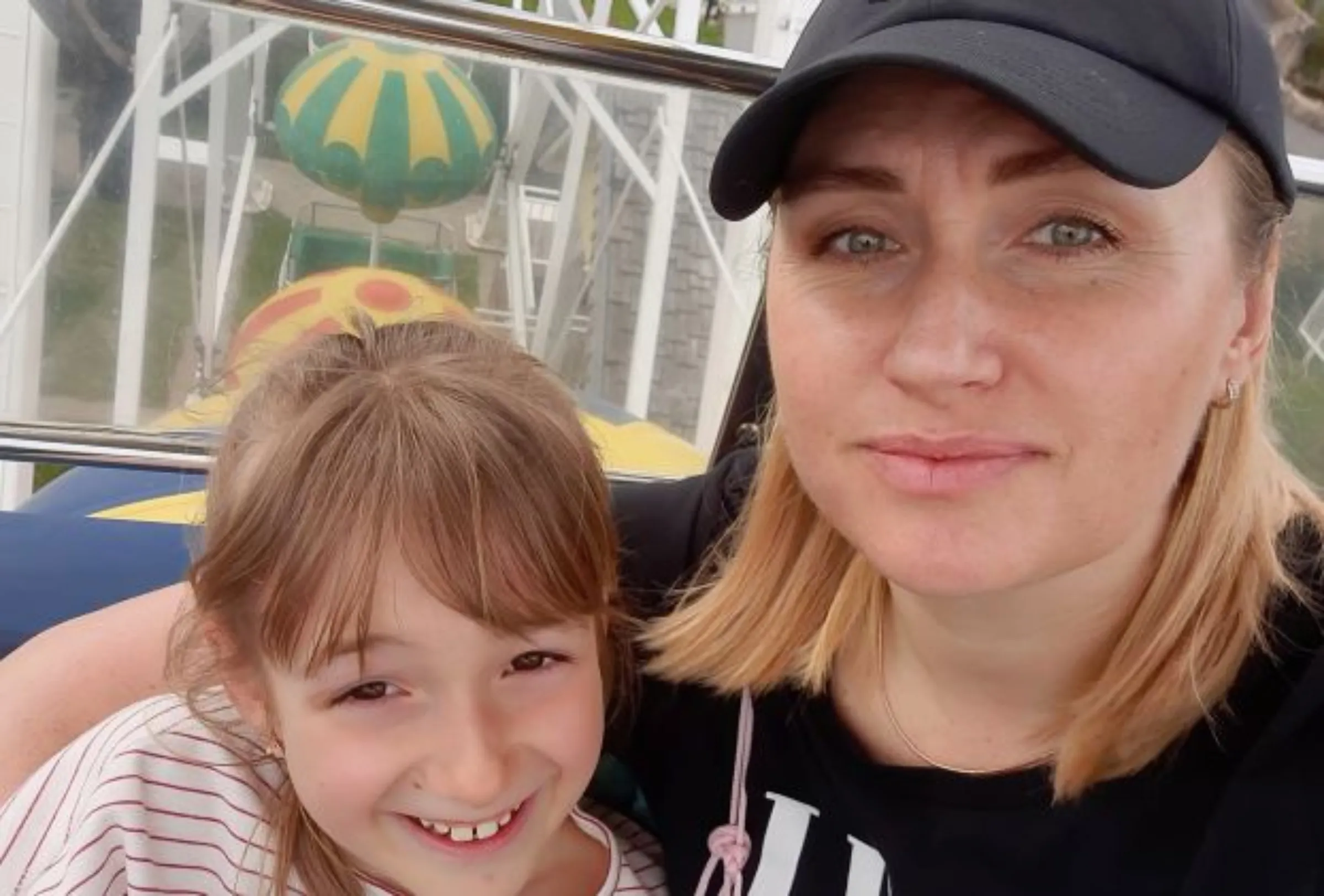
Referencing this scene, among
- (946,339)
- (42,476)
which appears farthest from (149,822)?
(42,476)

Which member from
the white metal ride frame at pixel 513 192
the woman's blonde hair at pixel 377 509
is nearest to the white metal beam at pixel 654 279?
the white metal ride frame at pixel 513 192

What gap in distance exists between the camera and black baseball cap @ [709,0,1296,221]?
70 centimetres

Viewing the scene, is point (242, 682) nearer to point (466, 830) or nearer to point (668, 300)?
point (466, 830)

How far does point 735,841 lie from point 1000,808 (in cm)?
21

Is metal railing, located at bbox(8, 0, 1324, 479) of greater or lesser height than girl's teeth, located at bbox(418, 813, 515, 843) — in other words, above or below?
above

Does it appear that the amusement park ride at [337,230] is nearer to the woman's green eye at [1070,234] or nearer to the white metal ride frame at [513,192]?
the white metal ride frame at [513,192]

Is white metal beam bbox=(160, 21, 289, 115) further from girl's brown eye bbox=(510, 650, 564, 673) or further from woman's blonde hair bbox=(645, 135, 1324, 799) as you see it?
woman's blonde hair bbox=(645, 135, 1324, 799)

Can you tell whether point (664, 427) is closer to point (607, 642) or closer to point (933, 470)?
point (607, 642)

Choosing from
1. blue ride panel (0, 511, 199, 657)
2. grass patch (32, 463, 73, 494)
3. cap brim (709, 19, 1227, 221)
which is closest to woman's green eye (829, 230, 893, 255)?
cap brim (709, 19, 1227, 221)

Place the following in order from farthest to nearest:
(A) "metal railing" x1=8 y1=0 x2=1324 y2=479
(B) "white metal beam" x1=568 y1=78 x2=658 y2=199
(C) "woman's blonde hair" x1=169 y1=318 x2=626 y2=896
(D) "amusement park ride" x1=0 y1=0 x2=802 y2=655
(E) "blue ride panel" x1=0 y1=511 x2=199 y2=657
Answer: (B) "white metal beam" x1=568 y1=78 x2=658 y2=199, (D) "amusement park ride" x1=0 y1=0 x2=802 y2=655, (E) "blue ride panel" x1=0 y1=511 x2=199 y2=657, (A) "metal railing" x1=8 y1=0 x2=1324 y2=479, (C) "woman's blonde hair" x1=169 y1=318 x2=626 y2=896

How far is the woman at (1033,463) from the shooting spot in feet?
2.43

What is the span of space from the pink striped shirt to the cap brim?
2.18 ft

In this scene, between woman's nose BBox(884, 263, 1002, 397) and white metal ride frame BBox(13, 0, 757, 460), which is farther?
white metal ride frame BBox(13, 0, 757, 460)

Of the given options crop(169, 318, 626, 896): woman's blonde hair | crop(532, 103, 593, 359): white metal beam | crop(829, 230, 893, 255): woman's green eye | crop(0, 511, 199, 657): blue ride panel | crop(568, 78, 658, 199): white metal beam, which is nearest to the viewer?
crop(829, 230, 893, 255): woman's green eye
